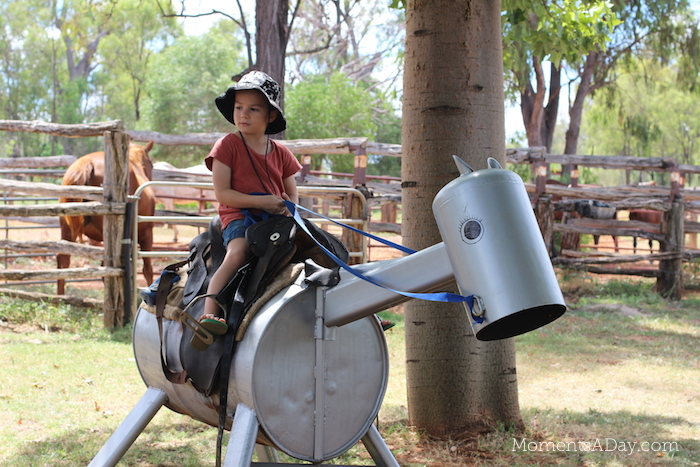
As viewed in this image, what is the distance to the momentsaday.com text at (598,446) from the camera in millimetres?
3846

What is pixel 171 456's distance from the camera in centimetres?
374

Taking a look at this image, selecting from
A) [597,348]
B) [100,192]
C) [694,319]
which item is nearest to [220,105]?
[100,192]

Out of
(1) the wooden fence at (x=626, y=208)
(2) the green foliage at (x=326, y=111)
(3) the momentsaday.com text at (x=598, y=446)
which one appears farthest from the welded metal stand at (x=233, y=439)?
(2) the green foliage at (x=326, y=111)

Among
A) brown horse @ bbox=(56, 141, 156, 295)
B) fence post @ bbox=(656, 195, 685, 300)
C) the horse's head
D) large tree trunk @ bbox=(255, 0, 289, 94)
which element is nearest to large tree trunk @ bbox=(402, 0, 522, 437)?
brown horse @ bbox=(56, 141, 156, 295)

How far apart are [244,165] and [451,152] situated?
62.1 inches

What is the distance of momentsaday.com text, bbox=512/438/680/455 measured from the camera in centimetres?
385

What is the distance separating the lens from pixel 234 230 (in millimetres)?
2727

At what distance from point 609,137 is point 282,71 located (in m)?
35.8

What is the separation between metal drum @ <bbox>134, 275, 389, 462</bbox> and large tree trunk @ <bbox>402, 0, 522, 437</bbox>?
58.8 inches

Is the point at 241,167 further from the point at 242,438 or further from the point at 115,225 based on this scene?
the point at 115,225

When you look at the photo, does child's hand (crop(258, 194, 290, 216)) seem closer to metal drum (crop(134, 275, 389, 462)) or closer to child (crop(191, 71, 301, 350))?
child (crop(191, 71, 301, 350))

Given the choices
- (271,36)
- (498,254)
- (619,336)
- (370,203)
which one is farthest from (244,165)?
(271,36)

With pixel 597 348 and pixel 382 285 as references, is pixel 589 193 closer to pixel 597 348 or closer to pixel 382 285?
pixel 597 348

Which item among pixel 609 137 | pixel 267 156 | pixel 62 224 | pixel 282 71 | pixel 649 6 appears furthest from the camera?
pixel 609 137
